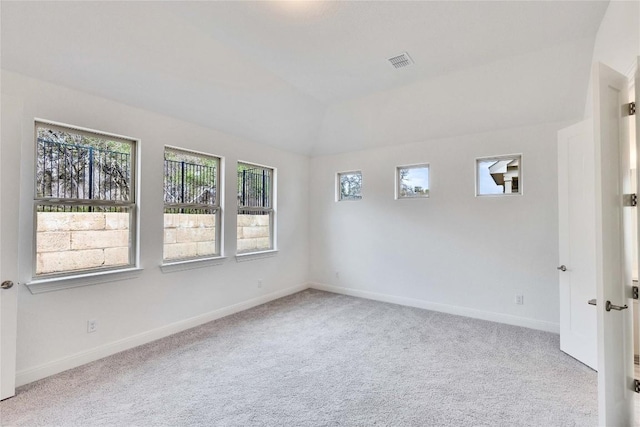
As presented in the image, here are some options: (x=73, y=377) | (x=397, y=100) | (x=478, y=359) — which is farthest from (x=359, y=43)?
(x=73, y=377)

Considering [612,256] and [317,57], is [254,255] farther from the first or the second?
[612,256]

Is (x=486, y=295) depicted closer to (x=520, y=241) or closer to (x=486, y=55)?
(x=520, y=241)

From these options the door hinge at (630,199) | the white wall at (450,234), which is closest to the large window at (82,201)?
the white wall at (450,234)

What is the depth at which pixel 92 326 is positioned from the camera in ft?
9.20

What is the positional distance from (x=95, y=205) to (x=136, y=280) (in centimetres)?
89

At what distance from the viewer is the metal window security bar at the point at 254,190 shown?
451 cm

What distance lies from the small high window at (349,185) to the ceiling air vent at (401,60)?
216 cm

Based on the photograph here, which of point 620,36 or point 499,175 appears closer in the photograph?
point 620,36

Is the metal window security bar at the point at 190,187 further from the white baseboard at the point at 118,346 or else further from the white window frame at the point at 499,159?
the white window frame at the point at 499,159

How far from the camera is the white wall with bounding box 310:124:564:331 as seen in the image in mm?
3646

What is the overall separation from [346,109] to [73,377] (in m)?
4.48

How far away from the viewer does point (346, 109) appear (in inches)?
178

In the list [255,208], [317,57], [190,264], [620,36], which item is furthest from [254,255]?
[620,36]

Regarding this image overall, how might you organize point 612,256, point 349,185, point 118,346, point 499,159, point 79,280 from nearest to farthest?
point 612,256 < point 79,280 < point 118,346 < point 499,159 < point 349,185
